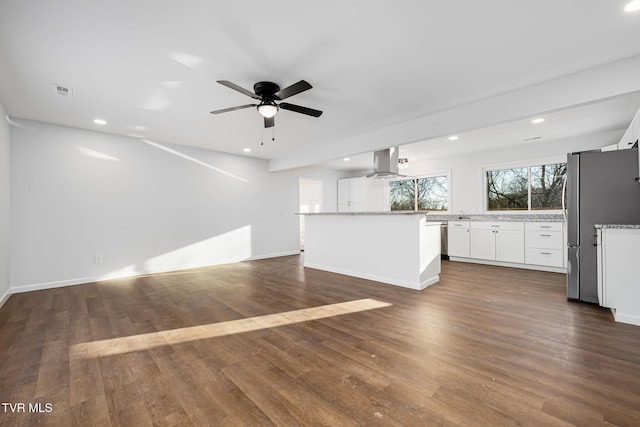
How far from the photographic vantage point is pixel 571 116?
3.77m

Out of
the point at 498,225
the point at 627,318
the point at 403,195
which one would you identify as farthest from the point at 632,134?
the point at 403,195

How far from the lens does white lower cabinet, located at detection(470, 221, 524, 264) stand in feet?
16.3

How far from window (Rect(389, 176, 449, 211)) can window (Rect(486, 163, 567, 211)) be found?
99 cm

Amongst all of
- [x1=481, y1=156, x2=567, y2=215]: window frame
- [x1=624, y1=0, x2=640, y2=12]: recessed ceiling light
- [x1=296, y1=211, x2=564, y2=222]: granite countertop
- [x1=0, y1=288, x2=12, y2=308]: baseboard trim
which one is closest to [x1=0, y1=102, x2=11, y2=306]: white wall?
[x1=0, y1=288, x2=12, y2=308]: baseboard trim

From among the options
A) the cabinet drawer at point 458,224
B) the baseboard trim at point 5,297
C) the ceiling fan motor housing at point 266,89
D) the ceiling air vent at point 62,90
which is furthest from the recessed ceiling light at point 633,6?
the baseboard trim at point 5,297

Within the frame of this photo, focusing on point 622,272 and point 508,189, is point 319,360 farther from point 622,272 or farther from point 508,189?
point 508,189

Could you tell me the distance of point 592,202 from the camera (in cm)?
307

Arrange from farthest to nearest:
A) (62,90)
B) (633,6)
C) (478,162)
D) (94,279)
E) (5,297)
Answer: (478,162) < (94,279) < (5,297) < (62,90) < (633,6)

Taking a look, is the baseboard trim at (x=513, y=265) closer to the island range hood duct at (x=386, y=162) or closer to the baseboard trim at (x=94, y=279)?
the island range hood duct at (x=386, y=162)

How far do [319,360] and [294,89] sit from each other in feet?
7.43

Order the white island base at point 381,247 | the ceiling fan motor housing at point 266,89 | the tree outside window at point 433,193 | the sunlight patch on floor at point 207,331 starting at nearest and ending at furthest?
1. the sunlight patch on floor at point 207,331
2. the ceiling fan motor housing at point 266,89
3. the white island base at point 381,247
4. the tree outside window at point 433,193

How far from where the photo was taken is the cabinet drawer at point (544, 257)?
4.56m

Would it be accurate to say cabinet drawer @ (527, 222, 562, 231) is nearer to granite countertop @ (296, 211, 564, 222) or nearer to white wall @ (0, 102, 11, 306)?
granite countertop @ (296, 211, 564, 222)

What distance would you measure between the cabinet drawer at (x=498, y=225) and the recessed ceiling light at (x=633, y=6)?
150 inches
